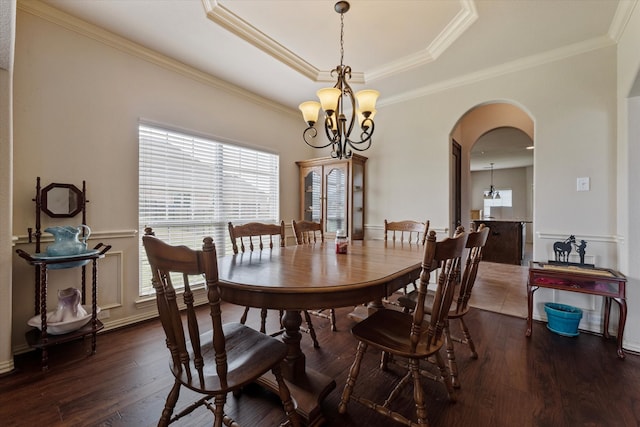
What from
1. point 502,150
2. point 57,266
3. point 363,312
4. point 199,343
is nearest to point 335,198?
point 363,312

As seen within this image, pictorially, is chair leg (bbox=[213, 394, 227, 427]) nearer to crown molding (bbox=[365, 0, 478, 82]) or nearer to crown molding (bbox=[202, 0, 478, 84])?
crown molding (bbox=[202, 0, 478, 84])

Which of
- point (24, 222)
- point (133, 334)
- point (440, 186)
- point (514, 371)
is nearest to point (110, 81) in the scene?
point (24, 222)

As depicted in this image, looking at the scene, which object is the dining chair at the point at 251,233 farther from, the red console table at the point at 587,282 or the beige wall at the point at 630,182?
the beige wall at the point at 630,182

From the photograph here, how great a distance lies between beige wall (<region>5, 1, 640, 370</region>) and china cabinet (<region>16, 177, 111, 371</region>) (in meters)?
0.09

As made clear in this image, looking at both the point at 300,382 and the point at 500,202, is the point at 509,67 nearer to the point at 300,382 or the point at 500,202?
the point at 300,382

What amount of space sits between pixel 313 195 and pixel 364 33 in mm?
2249

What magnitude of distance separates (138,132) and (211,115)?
2.74ft

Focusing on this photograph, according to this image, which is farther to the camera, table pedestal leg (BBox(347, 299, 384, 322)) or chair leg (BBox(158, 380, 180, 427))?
table pedestal leg (BBox(347, 299, 384, 322))

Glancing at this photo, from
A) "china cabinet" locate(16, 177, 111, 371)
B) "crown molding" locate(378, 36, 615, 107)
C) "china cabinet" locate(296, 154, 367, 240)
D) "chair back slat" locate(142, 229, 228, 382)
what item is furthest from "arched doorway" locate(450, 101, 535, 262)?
"china cabinet" locate(16, 177, 111, 371)

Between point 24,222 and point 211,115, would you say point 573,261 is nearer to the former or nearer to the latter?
point 211,115

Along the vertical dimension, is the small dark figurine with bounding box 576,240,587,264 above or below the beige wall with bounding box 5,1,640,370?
below

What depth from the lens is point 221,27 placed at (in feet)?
7.71

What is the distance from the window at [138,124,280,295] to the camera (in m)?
2.76

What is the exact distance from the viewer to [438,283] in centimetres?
130
